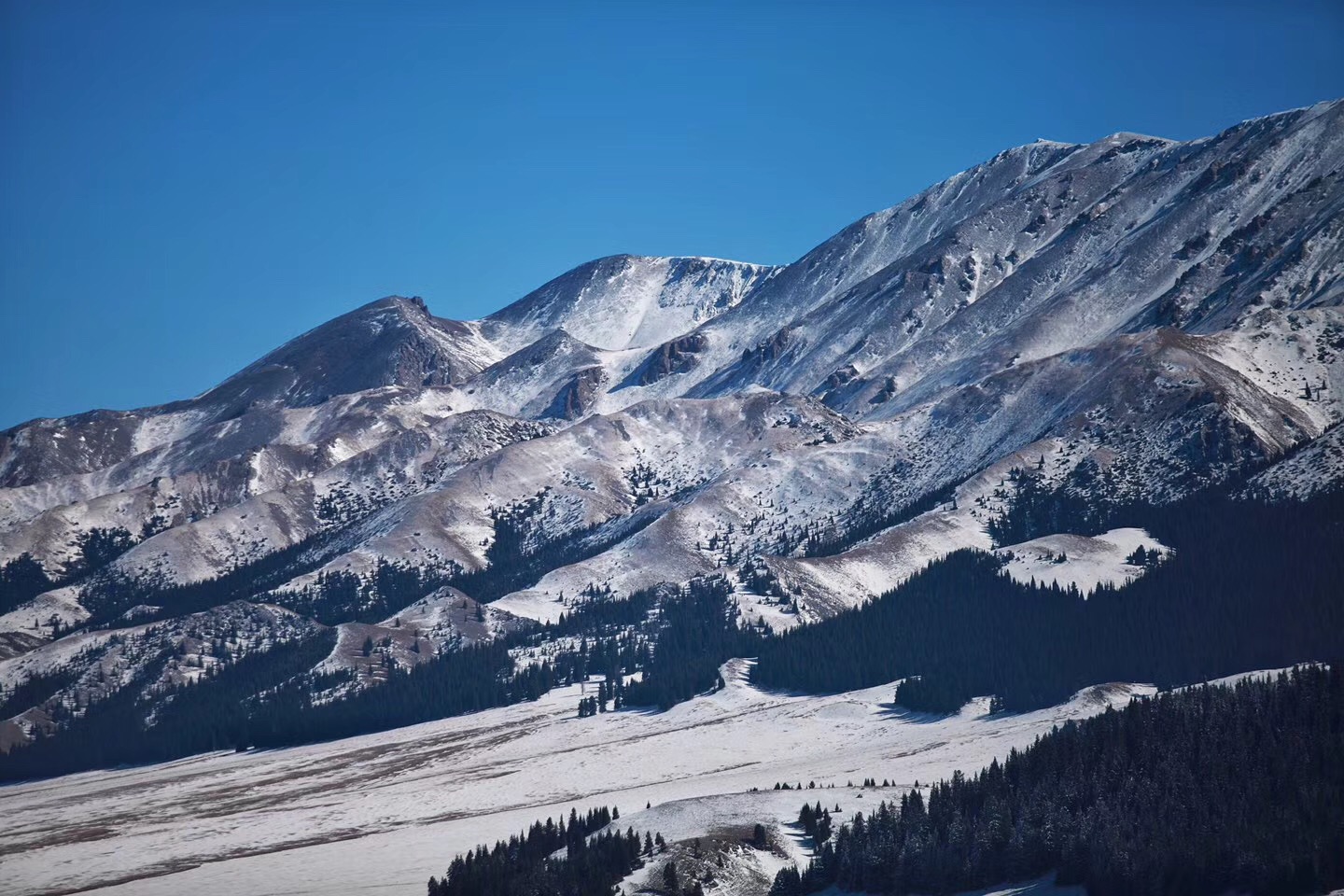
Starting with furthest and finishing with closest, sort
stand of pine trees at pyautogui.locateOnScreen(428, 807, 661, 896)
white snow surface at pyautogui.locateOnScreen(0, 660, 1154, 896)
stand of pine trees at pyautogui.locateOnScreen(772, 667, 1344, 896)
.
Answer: white snow surface at pyautogui.locateOnScreen(0, 660, 1154, 896)
stand of pine trees at pyautogui.locateOnScreen(428, 807, 661, 896)
stand of pine trees at pyautogui.locateOnScreen(772, 667, 1344, 896)

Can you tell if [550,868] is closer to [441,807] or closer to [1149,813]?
[1149,813]

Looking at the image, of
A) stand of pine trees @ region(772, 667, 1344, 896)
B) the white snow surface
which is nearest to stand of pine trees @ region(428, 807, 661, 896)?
the white snow surface

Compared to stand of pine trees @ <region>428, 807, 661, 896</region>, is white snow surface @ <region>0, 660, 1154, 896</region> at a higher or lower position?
higher

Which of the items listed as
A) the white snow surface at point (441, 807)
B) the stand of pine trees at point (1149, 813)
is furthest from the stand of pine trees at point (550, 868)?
the stand of pine trees at point (1149, 813)

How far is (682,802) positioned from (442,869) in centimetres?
2209

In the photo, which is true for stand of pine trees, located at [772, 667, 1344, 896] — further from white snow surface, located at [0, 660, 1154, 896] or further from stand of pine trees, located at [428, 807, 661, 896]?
white snow surface, located at [0, 660, 1154, 896]

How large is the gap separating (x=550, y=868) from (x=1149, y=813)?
4693 centimetres

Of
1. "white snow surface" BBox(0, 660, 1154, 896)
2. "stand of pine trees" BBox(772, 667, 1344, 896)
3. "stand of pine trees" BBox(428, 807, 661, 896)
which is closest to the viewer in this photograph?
"stand of pine trees" BBox(772, 667, 1344, 896)

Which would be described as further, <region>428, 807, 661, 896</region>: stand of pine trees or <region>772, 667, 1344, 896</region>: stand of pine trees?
<region>428, 807, 661, 896</region>: stand of pine trees

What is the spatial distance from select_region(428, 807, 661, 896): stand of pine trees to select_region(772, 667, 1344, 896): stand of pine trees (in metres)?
13.7

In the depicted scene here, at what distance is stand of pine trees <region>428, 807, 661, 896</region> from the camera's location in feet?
401

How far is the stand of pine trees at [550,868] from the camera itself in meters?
122

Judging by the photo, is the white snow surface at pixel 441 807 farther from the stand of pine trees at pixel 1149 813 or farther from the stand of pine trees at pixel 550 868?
the stand of pine trees at pixel 1149 813

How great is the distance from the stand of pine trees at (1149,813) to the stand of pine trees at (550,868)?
13.7 m
